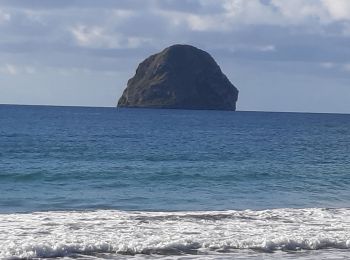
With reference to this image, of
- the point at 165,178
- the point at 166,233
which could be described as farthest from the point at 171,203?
the point at 166,233

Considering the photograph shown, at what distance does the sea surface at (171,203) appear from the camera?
19.5 m

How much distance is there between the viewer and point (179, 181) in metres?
38.8

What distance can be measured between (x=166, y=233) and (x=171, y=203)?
32.0 feet

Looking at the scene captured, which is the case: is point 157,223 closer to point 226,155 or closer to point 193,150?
point 226,155

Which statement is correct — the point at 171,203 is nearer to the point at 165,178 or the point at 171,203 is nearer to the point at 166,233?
the point at 165,178

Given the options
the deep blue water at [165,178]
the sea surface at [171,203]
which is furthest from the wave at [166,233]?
the deep blue water at [165,178]

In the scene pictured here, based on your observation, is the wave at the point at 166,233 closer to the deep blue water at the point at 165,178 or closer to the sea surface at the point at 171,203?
the sea surface at the point at 171,203

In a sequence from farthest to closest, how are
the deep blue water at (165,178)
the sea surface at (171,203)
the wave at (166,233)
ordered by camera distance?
1. the deep blue water at (165,178)
2. the sea surface at (171,203)
3. the wave at (166,233)

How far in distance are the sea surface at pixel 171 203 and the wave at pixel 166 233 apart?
0.03 m

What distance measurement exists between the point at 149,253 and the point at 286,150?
49102 millimetres

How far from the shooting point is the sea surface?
63.9 feet

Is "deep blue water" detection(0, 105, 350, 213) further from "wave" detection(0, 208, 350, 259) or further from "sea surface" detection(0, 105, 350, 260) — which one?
"wave" detection(0, 208, 350, 259)

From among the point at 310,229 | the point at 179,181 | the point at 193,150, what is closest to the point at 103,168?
the point at 179,181

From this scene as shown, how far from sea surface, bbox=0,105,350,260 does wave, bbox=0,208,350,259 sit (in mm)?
32
